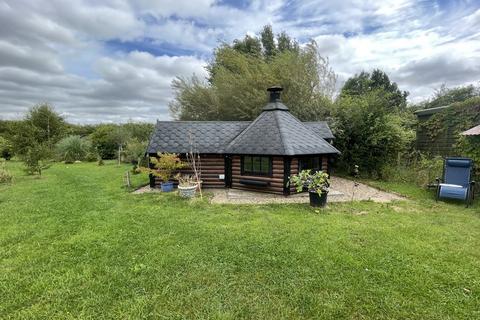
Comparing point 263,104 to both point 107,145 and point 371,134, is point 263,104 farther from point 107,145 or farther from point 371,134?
point 107,145

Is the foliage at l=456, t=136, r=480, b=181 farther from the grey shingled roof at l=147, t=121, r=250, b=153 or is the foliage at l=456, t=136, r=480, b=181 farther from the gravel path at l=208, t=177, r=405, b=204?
the grey shingled roof at l=147, t=121, r=250, b=153

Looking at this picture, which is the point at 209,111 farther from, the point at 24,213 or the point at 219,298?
the point at 219,298

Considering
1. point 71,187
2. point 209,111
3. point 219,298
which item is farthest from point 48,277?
point 209,111

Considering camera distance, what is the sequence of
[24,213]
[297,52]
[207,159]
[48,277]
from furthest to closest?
1. [297,52]
2. [207,159]
3. [24,213]
4. [48,277]

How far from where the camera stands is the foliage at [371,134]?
1012cm

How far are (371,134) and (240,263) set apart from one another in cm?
935

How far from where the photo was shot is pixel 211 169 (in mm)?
8812

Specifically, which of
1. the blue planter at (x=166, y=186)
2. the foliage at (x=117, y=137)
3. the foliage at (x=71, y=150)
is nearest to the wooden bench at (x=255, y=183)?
the blue planter at (x=166, y=186)

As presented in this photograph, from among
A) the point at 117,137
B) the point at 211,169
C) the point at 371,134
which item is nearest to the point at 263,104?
the point at 371,134

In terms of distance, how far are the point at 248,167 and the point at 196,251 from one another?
4.73 m

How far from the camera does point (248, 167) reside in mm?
8305

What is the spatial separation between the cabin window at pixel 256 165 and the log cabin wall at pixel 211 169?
3.05 feet

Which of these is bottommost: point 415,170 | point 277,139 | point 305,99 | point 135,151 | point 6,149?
point 415,170

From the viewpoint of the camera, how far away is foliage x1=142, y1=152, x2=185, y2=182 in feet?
25.6
